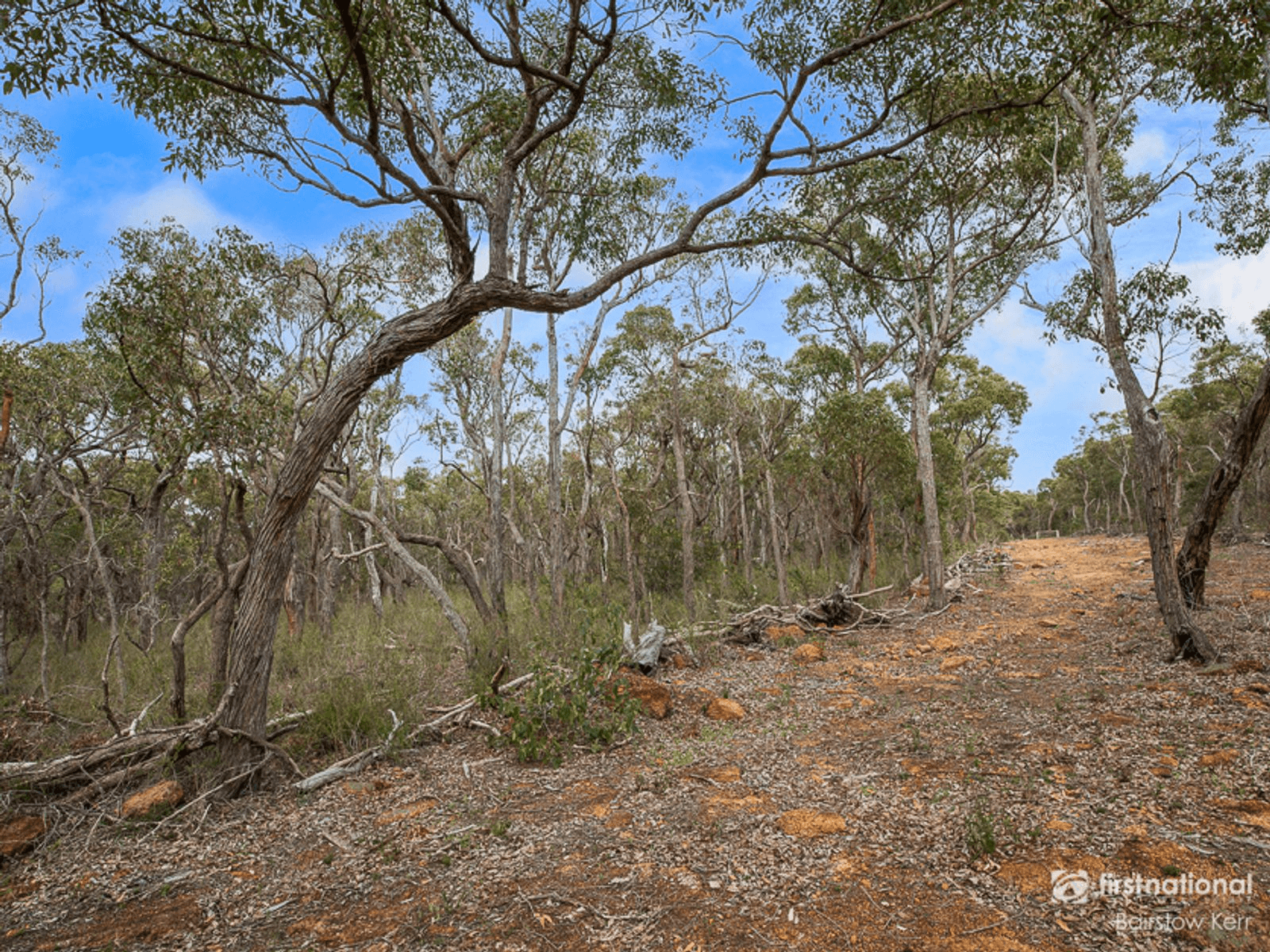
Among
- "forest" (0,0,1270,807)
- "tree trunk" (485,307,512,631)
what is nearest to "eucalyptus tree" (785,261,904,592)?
"forest" (0,0,1270,807)

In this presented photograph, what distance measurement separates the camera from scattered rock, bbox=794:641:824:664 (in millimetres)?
8031

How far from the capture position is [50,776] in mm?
4379

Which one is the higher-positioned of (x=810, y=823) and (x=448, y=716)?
(x=448, y=716)

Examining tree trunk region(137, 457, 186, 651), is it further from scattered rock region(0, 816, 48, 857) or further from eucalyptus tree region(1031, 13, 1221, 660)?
eucalyptus tree region(1031, 13, 1221, 660)

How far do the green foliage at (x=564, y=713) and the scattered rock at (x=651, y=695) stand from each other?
0.87 ft

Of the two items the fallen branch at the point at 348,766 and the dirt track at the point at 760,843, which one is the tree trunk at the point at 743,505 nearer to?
the dirt track at the point at 760,843

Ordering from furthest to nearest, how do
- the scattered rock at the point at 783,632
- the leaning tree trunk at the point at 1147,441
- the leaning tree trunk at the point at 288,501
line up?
the scattered rock at the point at 783,632
the leaning tree trunk at the point at 1147,441
the leaning tree trunk at the point at 288,501

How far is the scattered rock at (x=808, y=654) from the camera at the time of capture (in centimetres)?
803

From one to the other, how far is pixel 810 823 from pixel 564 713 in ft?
7.69

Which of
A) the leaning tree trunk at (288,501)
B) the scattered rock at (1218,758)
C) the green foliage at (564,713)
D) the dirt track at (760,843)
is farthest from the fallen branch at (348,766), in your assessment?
the scattered rock at (1218,758)

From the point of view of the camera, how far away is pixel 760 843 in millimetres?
3461

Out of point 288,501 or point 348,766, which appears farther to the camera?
point 348,766

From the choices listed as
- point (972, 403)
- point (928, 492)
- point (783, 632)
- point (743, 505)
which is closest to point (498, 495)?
point (783, 632)

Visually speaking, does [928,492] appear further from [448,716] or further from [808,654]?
[448,716]
